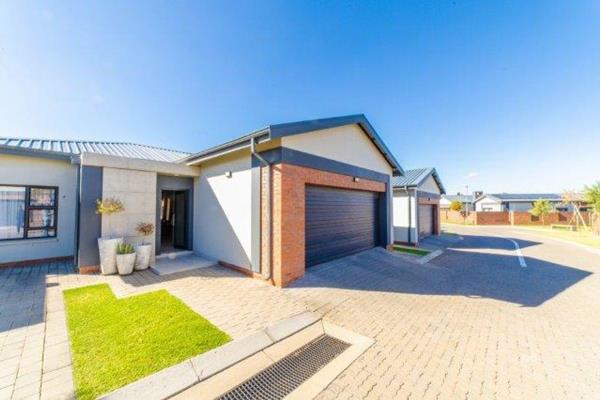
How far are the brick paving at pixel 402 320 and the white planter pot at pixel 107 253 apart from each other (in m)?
0.36

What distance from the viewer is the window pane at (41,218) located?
7.92 metres

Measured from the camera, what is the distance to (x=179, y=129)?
12.5 m

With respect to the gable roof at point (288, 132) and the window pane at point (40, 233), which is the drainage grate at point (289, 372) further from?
the window pane at point (40, 233)

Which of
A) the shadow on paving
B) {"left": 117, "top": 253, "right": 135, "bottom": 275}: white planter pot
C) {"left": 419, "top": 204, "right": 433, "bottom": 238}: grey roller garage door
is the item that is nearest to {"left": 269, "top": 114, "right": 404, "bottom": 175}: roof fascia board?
the shadow on paving

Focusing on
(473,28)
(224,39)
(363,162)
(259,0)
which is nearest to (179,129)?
(224,39)

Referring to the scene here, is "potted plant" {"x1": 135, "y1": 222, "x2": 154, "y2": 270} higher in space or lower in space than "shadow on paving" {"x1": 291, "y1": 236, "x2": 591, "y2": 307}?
higher

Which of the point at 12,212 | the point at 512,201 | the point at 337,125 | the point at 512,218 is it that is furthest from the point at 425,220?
the point at 512,201

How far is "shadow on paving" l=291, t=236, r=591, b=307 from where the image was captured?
→ 648cm

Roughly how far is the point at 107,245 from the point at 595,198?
36.6 metres

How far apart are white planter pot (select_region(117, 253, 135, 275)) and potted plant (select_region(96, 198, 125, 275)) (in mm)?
290

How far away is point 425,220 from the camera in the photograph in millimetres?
17328

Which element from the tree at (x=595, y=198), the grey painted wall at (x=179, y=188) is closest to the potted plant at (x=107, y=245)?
the grey painted wall at (x=179, y=188)

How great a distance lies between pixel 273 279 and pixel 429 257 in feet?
27.0

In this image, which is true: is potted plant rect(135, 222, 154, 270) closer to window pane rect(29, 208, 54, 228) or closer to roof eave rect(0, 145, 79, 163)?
roof eave rect(0, 145, 79, 163)
